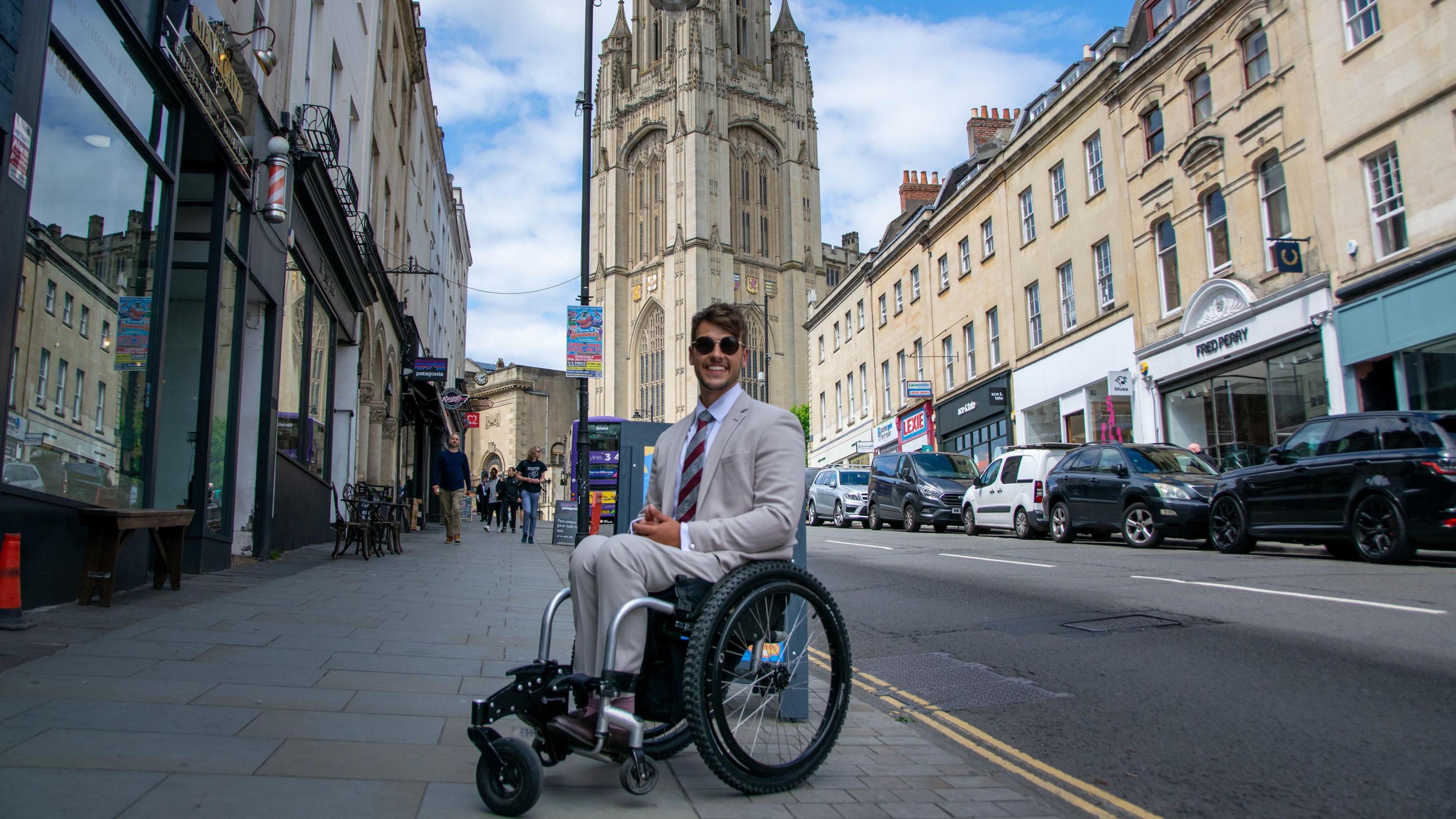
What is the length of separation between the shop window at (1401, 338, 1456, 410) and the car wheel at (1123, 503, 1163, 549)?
5.24 m

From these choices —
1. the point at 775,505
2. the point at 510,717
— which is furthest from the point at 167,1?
the point at 775,505

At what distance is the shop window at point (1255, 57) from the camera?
1869 cm

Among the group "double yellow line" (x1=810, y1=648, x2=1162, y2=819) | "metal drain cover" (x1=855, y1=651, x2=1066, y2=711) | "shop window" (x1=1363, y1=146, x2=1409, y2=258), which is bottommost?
"double yellow line" (x1=810, y1=648, x2=1162, y2=819)

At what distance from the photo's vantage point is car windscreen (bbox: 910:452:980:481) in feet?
72.2

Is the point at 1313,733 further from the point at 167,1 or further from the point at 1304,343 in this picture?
the point at 1304,343

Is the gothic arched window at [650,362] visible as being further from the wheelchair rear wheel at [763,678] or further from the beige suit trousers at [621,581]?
the beige suit trousers at [621,581]

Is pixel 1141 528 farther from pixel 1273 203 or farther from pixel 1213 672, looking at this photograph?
pixel 1213 672

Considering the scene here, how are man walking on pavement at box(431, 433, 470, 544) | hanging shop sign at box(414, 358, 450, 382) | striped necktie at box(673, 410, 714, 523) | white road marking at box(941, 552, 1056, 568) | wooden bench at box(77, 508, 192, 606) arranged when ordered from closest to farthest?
striped necktie at box(673, 410, 714, 523)
wooden bench at box(77, 508, 192, 606)
white road marking at box(941, 552, 1056, 568)
man walking on pavement at box(431, 433, 470, 544)
hanging shop sign at box(414, 358, 450, 382)

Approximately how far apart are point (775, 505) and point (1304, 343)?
58.3ft

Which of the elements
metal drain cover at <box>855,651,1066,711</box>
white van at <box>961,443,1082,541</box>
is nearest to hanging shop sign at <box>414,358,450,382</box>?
white van at <box>961,443,1082,541</box>

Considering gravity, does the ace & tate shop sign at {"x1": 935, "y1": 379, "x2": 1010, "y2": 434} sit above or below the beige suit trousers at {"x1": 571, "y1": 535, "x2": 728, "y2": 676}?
above

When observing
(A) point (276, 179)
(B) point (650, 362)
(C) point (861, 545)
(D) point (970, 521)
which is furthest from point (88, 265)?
(B) point (650, 362)

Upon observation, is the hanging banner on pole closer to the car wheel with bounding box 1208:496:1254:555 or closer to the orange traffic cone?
the car wheel with bounding box 1208:496:1254:555

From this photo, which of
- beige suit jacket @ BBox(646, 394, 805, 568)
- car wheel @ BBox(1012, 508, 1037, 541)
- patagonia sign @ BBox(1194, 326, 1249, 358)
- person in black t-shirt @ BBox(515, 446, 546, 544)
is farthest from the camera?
person in black t-shirt @ BBox(515, 446, 546, 544)
